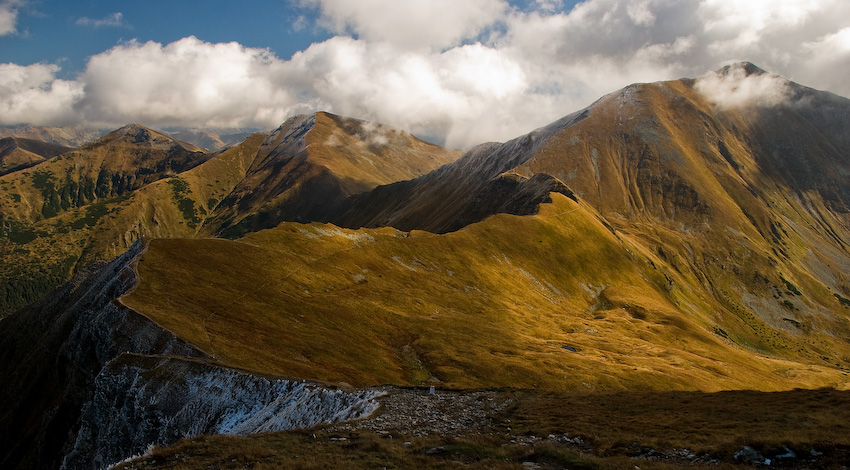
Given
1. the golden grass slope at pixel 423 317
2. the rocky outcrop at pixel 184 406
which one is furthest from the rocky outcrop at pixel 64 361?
the rocky outcrop at pixel 184 406

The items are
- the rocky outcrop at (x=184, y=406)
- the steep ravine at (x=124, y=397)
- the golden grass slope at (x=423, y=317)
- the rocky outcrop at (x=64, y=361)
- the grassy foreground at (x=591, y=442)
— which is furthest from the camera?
the golden grass slope at (x=423, y=317)

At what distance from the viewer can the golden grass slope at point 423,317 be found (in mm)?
77250

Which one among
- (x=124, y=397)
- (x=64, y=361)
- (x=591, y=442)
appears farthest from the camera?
(x=64, y=361)

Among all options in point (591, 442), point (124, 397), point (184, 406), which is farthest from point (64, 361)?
point (591, 442)

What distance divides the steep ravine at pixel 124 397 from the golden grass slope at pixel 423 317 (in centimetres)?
551

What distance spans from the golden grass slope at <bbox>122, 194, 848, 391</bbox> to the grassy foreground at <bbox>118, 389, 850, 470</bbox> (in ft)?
109

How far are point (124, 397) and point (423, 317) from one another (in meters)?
69.3

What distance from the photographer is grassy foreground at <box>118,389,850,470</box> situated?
75.6ft

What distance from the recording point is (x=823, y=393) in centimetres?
3709

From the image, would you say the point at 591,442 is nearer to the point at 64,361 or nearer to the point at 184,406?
the point at 184,406

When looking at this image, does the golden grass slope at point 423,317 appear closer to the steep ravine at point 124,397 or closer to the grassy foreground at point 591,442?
the steep ravine at point 124,397

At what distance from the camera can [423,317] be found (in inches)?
4550

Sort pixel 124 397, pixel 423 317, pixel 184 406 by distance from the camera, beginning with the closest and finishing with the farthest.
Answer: pixel 184 406 → pixel 124 397 → pixel 423 317

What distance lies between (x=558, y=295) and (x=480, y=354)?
92.7 m
